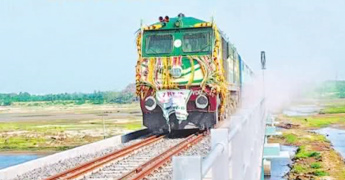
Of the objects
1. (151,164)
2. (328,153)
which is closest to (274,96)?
(328,153)

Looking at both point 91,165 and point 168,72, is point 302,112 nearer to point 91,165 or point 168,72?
point 168,72

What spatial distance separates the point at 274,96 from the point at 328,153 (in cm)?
2059

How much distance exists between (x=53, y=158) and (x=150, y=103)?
434 cm

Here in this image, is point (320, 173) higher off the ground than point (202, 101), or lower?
lower

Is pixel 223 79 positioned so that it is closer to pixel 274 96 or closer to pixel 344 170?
pixel 344 170

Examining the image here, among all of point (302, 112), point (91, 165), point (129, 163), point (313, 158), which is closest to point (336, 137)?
point (313, 158)

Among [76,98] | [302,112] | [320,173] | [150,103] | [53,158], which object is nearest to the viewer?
[53,158]

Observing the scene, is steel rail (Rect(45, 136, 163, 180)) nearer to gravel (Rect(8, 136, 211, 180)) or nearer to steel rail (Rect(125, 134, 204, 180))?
gravel (Rect(8, 136, 211, 180))

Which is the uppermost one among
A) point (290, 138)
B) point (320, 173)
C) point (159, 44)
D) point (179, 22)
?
point (179, 22)

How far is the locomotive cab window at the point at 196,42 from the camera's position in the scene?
15.9 metres

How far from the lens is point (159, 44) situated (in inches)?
642

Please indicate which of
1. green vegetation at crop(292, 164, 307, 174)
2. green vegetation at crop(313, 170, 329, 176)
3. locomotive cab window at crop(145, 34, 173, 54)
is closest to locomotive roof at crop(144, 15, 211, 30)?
locomotive cab window at crop(145, 34, 173, 54)

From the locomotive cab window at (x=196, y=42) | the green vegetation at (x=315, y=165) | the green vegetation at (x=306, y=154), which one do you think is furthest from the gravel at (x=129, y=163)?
the green vegetation at (x=306, y=154)

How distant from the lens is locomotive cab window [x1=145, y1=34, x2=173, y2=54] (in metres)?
16.2
